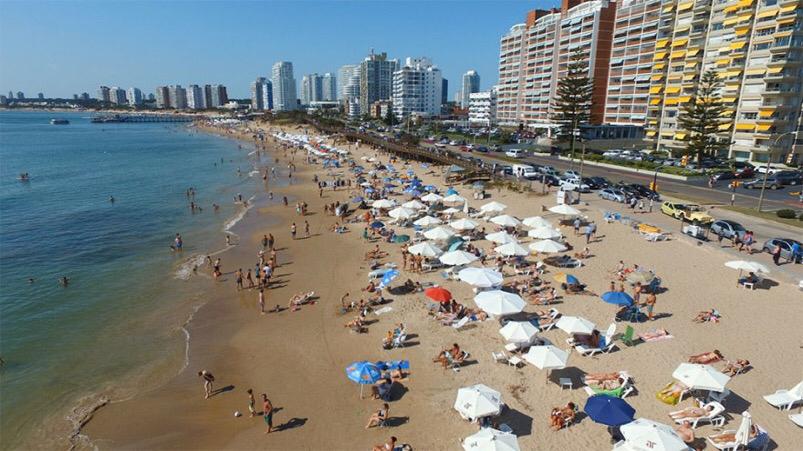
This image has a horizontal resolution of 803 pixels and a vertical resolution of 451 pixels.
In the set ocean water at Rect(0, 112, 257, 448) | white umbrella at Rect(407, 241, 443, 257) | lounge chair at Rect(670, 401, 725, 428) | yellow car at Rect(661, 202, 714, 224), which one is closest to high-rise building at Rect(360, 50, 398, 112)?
ocean water at Rect(0, 112, 257, 448)

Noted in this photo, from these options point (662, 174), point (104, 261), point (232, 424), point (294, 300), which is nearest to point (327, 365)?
point (232, 424)

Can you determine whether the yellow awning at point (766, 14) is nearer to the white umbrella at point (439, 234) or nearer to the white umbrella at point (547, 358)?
the white umbrella at point (439, 234)

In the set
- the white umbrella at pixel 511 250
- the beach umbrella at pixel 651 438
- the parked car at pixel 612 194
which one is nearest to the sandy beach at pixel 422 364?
the beach umbrella at pixel 651 438

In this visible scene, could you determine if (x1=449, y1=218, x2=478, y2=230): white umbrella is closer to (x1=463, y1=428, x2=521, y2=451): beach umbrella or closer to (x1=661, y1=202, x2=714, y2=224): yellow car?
(x1=661, y1=202, x2=714, y2=224): yellow car

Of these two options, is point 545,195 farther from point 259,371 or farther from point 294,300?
point 259,371

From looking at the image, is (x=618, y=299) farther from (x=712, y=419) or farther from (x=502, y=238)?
(x=502, y=238)
